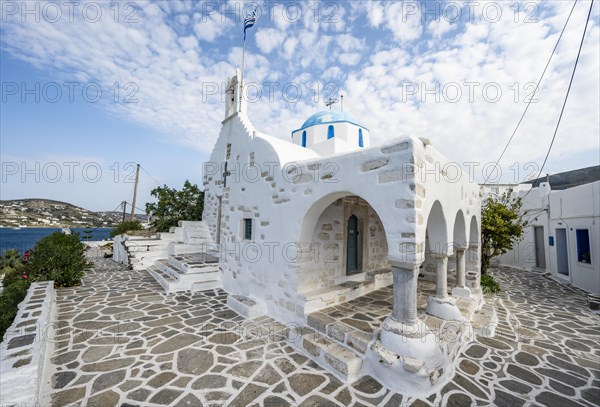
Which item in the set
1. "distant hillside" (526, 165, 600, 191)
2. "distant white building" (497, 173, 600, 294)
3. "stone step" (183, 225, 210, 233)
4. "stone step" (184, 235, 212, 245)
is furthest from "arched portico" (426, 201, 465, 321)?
"distant hillside" (526, 165, 600, 191)

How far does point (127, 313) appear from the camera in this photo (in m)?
5.51

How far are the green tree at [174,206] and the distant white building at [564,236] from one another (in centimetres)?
1470

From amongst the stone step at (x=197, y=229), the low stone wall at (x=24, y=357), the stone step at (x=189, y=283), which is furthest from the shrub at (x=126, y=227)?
the low stone wall at (x=24, y=357)

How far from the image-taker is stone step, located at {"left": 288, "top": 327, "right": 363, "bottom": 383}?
3.45 meters

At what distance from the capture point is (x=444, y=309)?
4.84 m

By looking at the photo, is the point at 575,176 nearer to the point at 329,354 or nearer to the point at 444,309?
the point at 444,309

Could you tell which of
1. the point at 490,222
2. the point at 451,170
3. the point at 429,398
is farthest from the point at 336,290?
the point at 490,222

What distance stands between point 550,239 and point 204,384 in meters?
14.3

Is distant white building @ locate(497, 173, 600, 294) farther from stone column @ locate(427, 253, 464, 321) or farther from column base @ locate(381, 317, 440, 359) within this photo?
column base @ locate(381, 317, 440, 359)

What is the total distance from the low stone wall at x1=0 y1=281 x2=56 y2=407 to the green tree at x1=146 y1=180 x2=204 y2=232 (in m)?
7.61

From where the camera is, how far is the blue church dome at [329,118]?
10398 mm

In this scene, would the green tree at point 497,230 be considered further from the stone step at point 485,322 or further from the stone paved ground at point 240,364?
the stone step at point 485,322

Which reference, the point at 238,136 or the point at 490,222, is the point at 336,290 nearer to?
the point at 238,136

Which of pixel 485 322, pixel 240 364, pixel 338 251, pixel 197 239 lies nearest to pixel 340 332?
pixel 240 364
